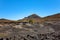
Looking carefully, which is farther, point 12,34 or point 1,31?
point 1,31

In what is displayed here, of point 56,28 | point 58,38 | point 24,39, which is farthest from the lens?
point 56,28

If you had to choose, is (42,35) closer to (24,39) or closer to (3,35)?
(24,39)

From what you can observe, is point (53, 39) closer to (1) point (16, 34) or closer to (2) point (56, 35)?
(2) point (56, 35)

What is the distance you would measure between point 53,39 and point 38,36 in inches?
68.1

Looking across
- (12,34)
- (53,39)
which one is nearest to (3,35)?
(12,34)

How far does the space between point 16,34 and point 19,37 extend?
1.95ft

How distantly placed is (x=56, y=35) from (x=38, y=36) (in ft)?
6.95

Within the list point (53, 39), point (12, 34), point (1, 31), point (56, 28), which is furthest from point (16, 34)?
point (56, 28)

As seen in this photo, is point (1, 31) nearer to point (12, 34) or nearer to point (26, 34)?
point (12, 34)

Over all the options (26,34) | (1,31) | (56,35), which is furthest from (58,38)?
(1,31)

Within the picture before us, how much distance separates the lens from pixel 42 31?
66.4 ft

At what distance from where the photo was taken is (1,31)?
2011 centimetres

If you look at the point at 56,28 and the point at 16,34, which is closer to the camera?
the point at 16,34

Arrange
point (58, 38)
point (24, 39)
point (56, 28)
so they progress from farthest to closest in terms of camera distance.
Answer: point (56, 28), point (58, 38), point (24, 39)
